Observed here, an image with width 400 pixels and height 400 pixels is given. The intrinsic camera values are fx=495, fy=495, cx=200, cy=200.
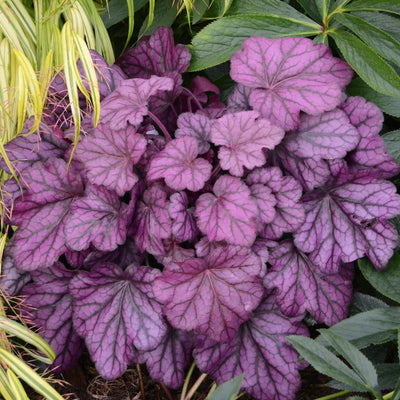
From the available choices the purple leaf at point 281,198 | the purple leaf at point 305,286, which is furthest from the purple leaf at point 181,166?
the purple leaf at point 305,286

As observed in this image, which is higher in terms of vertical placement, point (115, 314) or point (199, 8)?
point (199, 8)

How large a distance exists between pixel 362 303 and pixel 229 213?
1.25ft

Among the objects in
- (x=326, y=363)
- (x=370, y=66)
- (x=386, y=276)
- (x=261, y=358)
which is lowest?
(x=261, y=358)

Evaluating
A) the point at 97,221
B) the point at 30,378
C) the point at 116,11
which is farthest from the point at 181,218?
the point at 116,11

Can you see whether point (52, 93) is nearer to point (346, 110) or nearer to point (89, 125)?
point (89, 125)

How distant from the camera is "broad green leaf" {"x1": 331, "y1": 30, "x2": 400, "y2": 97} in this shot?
1.04 meters

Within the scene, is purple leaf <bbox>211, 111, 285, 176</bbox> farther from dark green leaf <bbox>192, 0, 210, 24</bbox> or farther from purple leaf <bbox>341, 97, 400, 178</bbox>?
dark green leaf <bbox>192, 0, 210, 24</bbox>

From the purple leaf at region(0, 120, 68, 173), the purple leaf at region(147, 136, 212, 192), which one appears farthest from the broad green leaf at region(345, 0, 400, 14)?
the purple leaf at region(0, 120, 68, 173)

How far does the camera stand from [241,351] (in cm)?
104

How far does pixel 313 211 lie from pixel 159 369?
1.52 ft

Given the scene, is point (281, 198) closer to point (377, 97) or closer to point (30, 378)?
point (377, 97)

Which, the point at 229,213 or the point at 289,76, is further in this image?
the point at 289,76

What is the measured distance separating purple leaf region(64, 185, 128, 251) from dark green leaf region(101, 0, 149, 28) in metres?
0.51

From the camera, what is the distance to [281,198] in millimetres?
1004
